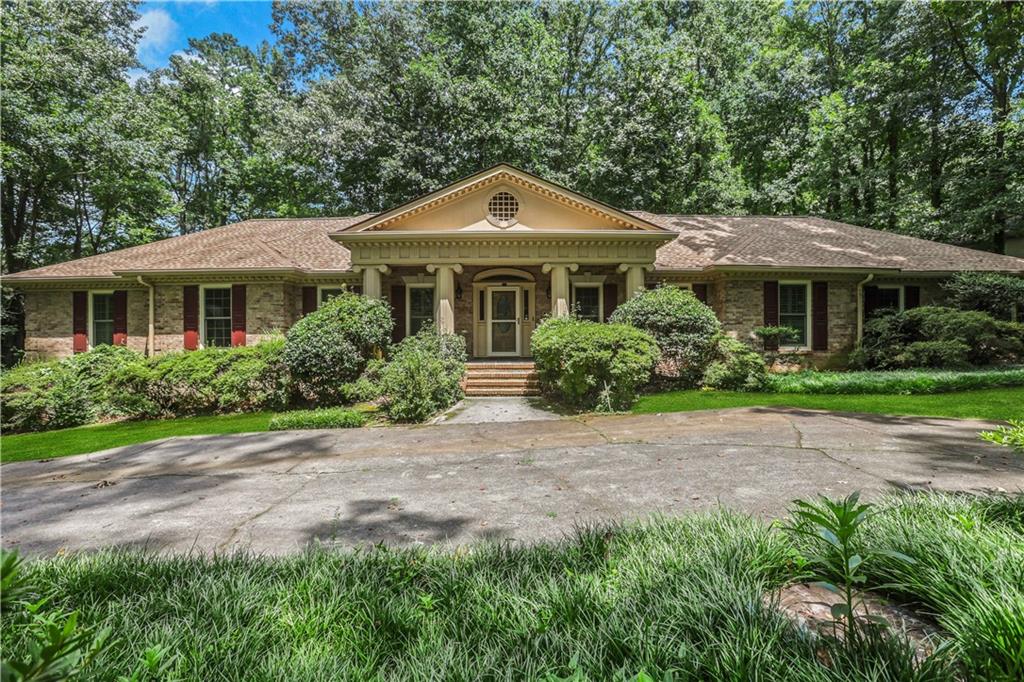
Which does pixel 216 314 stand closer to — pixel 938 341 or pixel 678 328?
pixel 678 328

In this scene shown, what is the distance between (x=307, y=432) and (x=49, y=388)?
7.60 metres

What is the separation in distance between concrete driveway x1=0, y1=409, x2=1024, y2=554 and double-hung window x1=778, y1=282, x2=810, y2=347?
7.36m

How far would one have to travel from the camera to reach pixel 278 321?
45.3ft

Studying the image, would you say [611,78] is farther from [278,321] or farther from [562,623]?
[562,623]

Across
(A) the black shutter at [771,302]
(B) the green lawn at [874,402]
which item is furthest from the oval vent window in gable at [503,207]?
(A) the black shutter at [771,302]

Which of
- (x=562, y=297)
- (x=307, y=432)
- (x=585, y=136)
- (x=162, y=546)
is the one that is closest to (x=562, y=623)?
(x=162, y=546)

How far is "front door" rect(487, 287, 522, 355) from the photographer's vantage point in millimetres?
15320

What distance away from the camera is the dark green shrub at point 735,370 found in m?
11.2

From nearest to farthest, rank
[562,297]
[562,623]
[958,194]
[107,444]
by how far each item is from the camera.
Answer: [562,623]
[107,444]
[562,297]
[958,194]

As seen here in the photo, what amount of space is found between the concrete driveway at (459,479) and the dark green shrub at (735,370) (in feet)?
12.0

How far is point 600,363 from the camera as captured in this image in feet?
30.7

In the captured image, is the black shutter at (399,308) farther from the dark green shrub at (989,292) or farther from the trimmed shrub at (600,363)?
the dark green shrub at (989,292)

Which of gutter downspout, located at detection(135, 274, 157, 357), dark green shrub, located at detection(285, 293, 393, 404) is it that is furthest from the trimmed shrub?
gutter downspout, located at detection(135, 274, 157, 357)

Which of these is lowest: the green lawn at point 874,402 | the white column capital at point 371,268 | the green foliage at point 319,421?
the green foliage at point 319,421
